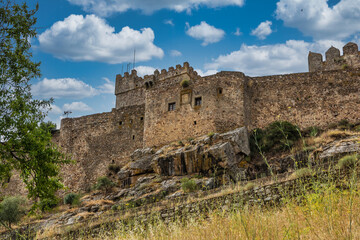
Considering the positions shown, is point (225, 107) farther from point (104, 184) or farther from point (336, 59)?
point (336, 59)

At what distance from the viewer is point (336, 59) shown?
1115 inches

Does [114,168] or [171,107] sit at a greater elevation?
[171,107]

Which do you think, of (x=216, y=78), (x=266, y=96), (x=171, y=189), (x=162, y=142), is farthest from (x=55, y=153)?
(x=266, y=96)

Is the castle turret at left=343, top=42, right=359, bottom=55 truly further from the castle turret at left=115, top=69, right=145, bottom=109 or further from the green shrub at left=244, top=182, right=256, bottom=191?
the green shrub at left=244, top=182, right=256, bottom=191

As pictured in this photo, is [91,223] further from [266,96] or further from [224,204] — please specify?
[266,96]

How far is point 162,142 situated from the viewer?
2197cm

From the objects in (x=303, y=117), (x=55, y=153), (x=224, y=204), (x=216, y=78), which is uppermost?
(x=216, y=78)

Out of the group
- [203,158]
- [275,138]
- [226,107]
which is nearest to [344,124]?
[275,138]

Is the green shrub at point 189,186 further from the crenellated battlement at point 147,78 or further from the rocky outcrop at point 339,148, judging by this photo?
the crenellated battlement at point 147,78

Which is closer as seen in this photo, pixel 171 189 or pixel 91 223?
pixel 91 223

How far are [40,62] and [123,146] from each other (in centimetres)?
1328

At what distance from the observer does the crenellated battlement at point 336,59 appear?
2801 centimetres

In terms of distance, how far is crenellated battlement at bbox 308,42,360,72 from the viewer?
2801 centimetres

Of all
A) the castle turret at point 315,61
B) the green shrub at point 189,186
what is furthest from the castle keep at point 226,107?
the castle turret at point 315,61
